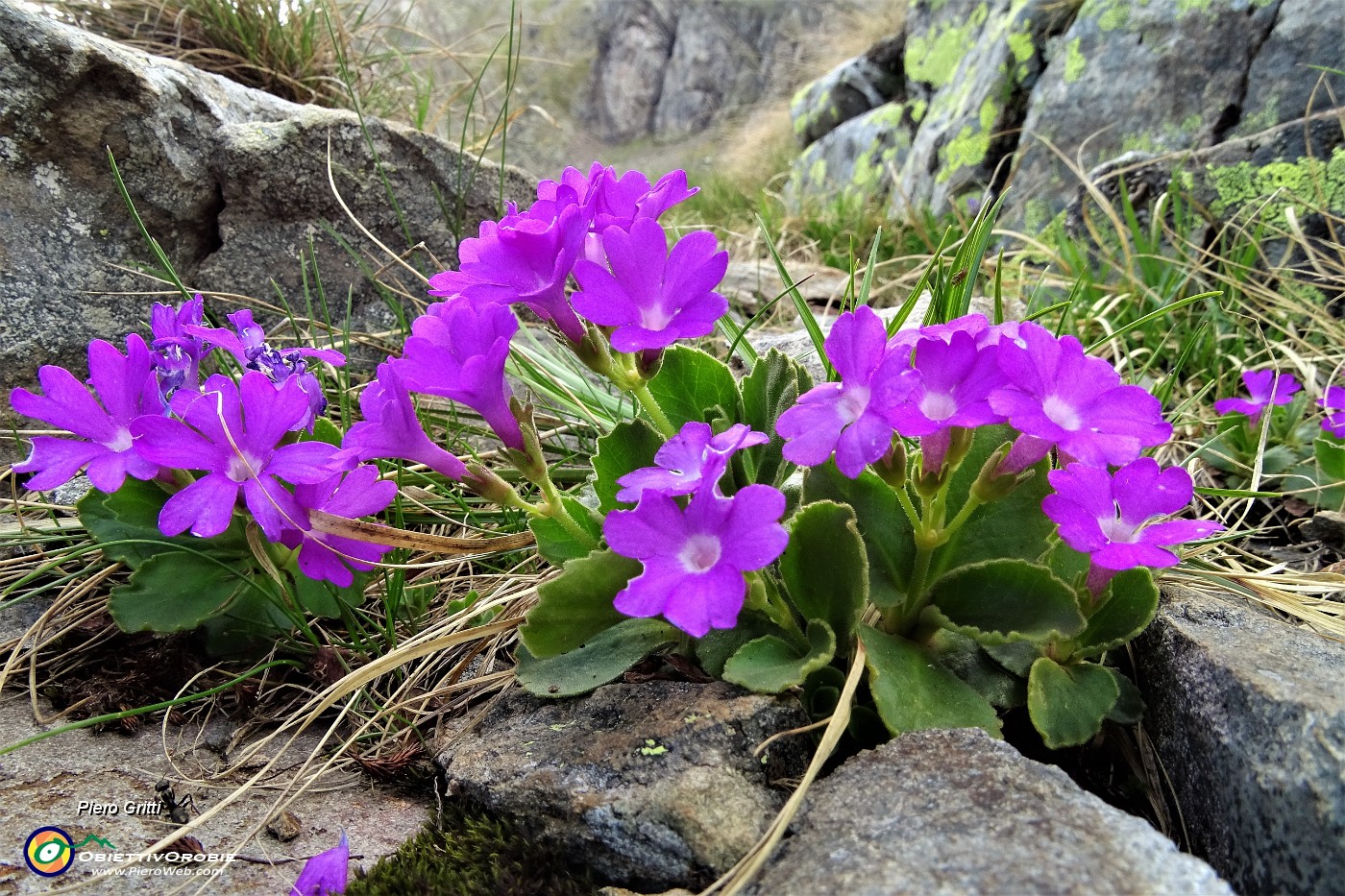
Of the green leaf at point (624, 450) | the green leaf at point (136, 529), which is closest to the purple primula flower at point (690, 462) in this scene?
the green leaf at point (624, 450)

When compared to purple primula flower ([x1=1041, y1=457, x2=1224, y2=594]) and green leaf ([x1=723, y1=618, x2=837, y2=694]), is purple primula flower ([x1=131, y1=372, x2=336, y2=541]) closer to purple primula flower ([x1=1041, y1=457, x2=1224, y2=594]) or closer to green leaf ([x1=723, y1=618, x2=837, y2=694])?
green leaf ([x1=723, y1=618, x2=837, y2=694])

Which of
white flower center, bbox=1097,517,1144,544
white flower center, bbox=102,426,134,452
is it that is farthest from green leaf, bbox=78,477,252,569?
white flower center, bbox=1097,517,1144,544

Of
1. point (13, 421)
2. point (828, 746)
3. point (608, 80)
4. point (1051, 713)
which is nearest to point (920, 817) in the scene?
point (828, 746)

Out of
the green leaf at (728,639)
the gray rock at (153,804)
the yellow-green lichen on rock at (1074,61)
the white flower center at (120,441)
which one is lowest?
the gray rock at (153,804)

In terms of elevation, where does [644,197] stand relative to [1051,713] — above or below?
above

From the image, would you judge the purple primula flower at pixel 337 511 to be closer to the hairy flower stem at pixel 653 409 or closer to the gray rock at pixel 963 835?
the hairy flower stem at pixel 653 409

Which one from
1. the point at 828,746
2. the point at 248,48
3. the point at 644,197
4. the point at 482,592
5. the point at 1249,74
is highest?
the point at 1249,74

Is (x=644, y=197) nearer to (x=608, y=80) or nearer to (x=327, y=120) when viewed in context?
(x=327, y=120)
